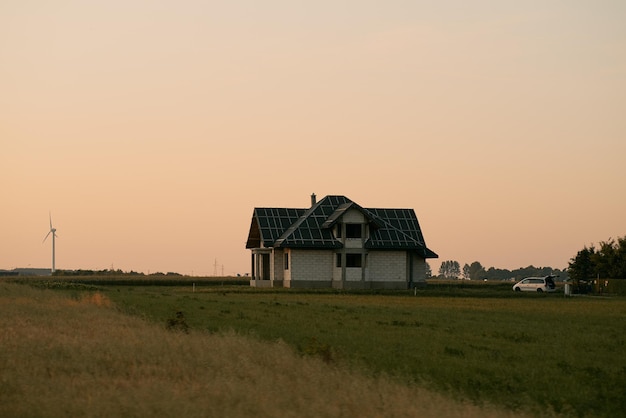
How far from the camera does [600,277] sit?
93812 mm

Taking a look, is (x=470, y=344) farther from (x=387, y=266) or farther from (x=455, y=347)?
(x=387, y=266)

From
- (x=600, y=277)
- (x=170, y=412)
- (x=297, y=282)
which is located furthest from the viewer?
(x=600, y=277)

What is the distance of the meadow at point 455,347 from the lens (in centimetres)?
1845

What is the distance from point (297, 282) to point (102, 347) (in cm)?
5686

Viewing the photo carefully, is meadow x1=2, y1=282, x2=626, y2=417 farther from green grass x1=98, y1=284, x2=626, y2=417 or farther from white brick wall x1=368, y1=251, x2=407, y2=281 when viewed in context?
white brick wall x1=368, y1=251, x2=407, y2=281

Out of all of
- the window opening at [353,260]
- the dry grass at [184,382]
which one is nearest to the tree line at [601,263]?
the window opening at [353,260]

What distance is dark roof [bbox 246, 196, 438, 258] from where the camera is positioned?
262 ft

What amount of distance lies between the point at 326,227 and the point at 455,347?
54.6 meters

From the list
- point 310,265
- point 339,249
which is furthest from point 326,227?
point 310,265

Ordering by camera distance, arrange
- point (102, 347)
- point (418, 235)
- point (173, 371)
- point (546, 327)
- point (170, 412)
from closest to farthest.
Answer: point (170, 412) → point (173, 371) → point (102, 347) → point (546, 327) → point (418, 235)

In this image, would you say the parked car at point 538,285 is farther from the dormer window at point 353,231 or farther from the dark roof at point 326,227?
the dormer window at point 353,231

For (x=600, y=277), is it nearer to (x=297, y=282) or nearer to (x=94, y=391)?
(x=297, y=282)

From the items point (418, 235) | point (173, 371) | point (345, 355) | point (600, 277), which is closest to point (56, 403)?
point (173, 371)

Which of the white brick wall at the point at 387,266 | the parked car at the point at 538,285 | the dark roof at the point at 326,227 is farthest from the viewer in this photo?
the parked car at the point at 538,285
